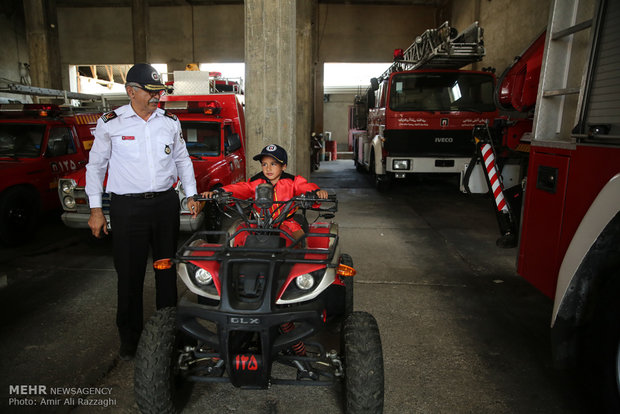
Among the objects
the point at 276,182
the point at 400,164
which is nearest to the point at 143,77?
the point at 276,182

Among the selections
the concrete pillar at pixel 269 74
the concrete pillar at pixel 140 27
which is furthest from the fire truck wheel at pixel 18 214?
the concrete pillar at pixel 140 27

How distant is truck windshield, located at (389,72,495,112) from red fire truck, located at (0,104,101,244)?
612 centimetres

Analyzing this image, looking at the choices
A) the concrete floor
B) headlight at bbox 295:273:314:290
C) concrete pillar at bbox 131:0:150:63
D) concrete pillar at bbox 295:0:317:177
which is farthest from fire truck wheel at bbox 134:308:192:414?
concrete pillar at bbox 131:0:150:63

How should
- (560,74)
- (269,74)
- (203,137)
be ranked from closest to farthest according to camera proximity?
(560,74) < (269,74) < (203,137)

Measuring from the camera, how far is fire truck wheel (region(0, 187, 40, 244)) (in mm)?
5797

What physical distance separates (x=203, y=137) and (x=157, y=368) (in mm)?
4925

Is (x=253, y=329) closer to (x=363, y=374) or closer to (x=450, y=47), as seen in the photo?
(x=363, y=374)

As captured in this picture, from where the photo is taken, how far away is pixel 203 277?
2.33m

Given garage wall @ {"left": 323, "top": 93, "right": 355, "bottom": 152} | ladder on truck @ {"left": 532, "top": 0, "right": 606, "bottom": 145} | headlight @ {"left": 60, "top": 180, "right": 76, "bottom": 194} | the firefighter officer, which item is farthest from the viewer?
garage wall @ {"left": 323, "top": 93, "right": 355, "bottom": 152}

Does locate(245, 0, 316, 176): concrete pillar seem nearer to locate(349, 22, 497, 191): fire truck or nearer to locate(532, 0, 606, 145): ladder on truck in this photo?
locate(532, 0, 606, 145): ladder on truck

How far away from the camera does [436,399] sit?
2721 mm

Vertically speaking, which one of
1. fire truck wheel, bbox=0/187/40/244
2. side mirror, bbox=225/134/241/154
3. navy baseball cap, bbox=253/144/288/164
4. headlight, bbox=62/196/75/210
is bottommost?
fire truck wheel, bbox=0/187/40/244

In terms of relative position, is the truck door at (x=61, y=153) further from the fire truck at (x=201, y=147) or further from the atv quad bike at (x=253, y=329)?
the atv quad bike at (x=253, y=329)

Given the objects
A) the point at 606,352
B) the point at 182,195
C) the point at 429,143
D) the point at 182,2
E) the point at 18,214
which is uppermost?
the point at 182,2
